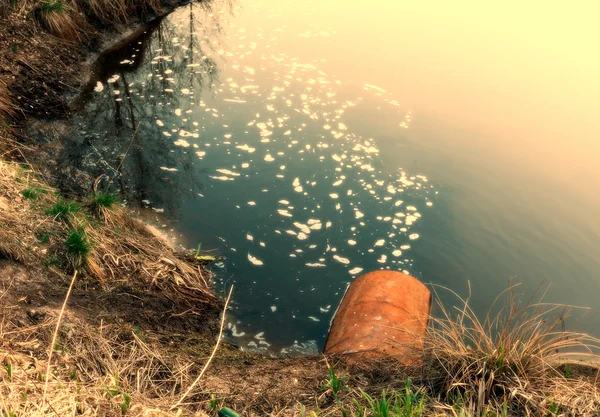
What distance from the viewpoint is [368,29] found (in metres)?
15.6

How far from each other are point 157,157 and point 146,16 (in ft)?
22.8

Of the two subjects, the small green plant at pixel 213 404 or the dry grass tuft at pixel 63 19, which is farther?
the dry grass tuft at pixel 63 19

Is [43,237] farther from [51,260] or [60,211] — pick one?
[60,211]

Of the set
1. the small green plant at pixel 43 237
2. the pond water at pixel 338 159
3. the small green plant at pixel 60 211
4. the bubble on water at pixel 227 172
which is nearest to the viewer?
the small green plant at pixel 43 237

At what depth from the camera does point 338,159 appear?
971 centimetres

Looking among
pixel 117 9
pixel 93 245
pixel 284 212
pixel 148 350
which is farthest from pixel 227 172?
pixel 117 9

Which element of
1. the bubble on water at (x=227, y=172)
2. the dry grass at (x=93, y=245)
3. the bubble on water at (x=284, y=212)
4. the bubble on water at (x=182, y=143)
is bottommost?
the bubble on water at (x=284, y=212)

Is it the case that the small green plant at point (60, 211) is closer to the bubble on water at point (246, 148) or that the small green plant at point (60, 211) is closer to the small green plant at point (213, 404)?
the small green plant at point (213, 404)

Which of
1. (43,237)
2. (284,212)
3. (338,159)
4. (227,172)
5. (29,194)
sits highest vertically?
(29,194)

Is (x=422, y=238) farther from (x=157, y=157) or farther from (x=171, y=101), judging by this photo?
(x=171, y=101)

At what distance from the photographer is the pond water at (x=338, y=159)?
7766mm

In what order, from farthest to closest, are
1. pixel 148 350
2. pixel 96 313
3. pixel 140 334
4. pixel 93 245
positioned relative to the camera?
pixel 93 245, pixel 96 313, pixel 140 334, pixel 148 350

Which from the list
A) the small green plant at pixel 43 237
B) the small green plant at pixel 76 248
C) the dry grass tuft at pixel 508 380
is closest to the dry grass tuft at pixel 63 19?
the small green plant at pixel 43 237

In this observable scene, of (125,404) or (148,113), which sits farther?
(148,113)
